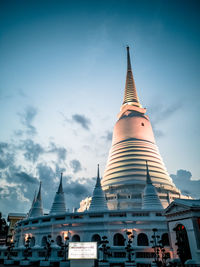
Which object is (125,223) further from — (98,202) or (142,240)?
(98,202)

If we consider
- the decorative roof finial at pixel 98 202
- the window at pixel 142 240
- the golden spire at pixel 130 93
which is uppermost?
the golden spire at pixel 130 93

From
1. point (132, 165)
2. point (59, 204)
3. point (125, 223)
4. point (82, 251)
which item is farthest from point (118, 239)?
point (132, 165)

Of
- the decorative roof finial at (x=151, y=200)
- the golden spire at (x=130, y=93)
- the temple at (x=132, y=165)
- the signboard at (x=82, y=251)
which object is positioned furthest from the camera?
the golden spire at (x=130, y=93)

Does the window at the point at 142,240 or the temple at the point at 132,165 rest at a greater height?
the temple at the point at 132,165

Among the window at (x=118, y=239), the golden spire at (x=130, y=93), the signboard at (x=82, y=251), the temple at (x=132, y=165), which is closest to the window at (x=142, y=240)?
the window at (x=118, y=239)

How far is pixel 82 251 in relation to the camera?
746 inches

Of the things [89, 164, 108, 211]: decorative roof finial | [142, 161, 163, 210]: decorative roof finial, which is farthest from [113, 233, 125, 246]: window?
[142, 161, 163, 210]: decorative roof finial

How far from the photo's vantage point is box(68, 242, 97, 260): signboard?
1875 cm

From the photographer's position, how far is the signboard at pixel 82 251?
18.7 m

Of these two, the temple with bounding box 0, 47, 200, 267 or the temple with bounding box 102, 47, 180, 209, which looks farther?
the temple with bounding box 102, 47, 180, 209

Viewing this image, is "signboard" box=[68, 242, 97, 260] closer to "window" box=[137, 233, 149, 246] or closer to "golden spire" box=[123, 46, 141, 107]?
"window" box=[137, 233, 149, 246]

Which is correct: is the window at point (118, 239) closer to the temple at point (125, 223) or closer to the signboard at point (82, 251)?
the temple at point (125, 223)

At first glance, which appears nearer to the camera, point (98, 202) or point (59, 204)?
point (98, 202)

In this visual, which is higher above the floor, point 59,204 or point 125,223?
point 59,204
